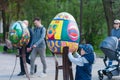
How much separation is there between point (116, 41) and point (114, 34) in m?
1.20

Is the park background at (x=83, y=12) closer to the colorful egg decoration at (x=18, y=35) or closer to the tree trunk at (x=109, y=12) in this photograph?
the tree trunk at (x=109, y=12)

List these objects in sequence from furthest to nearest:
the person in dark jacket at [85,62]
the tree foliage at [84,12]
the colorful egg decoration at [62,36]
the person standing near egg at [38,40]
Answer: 1. the tree foliage at [84,12]
2. the person standing near egg at [38,40]
3. the person in dark jacket at [85,62]
4. the colorful egg decoration at [62,36]

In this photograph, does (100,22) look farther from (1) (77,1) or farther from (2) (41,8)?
(2) (41,8)

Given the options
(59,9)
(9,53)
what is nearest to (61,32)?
(9,53)

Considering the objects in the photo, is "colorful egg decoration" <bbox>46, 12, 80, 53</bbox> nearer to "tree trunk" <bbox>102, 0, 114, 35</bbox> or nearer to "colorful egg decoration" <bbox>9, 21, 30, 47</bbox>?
"colorful egg decoration" <bbox>9, 21, 30, 47</bbox>

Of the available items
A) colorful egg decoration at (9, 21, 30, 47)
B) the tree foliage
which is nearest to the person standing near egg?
colorful egg decoration at (9, 21, 30, 47)

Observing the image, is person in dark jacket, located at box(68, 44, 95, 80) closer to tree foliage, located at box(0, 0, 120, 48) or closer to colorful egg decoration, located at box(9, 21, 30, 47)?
colorful egg decoration, located at box(9, 21, 30, 47)

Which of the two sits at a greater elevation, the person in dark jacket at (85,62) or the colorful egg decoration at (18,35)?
the colorful egg decoration at (18,35)

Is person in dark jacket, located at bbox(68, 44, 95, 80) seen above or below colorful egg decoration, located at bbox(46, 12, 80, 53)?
below

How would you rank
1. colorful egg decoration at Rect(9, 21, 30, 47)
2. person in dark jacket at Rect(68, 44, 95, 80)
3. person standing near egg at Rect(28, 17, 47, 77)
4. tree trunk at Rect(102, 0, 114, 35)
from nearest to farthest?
person in dark jacket at Rect(68, 44, 95, 80), colorful egg decoration at Rect(9, 21, 30, 47), person standing near egg at Rect(28, 17, 47, 77), tree trunk at Rect(102, 0, 114, 35)

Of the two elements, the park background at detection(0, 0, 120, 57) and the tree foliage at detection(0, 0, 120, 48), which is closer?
the park background at detection(0, 0, 120, 57)

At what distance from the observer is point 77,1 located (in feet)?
101

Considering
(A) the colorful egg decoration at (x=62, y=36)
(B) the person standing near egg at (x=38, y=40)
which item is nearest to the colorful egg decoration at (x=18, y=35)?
(B) the person standing near egg at (x=38, y=40)

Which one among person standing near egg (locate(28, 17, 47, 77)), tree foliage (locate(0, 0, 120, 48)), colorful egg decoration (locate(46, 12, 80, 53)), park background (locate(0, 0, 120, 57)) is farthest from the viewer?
tree foliage (locate(0, 0, 120, 48))
